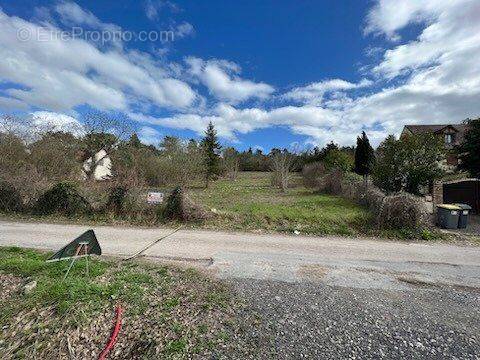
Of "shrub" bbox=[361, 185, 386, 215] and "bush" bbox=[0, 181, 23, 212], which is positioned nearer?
"shrub" bbox=[361, 185, 386, 215]

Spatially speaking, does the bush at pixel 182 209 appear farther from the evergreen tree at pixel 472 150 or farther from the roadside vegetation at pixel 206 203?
the evergreen tree at pixel 472 150

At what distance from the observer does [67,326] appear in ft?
13.0

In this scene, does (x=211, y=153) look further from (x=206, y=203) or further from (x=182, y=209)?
(x=182, y=209)

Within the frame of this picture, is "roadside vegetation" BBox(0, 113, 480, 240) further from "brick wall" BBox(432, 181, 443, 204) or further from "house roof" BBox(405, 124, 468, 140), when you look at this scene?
"house roof" BBox(405, 124, 468, 140)

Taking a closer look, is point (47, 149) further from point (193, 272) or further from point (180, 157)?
point (193, 272)

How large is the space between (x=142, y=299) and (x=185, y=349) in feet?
4.78

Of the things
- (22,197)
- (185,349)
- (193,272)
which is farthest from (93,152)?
(185,349)

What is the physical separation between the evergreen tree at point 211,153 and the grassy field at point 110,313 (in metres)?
22.3

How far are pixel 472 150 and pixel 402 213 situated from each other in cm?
766

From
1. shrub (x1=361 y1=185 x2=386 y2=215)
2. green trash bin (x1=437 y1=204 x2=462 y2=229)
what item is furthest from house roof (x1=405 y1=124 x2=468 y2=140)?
green trash bin (x1=437 y1=204 x2=462 y2=229)

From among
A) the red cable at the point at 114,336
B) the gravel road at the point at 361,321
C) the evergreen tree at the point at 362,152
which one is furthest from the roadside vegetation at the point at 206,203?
the evergreen tree at the point at 362,152

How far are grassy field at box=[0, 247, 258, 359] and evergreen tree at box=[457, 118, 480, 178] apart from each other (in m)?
15.3

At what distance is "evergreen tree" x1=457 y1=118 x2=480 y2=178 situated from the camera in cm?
1395

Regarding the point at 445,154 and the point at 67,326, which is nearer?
the point at 67,326
